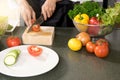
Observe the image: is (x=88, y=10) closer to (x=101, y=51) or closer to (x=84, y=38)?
(x=84, y=38)

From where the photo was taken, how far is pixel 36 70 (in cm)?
101

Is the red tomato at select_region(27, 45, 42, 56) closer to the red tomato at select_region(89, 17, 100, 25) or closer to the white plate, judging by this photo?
the white plate

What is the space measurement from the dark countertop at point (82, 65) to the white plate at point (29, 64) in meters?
0.02

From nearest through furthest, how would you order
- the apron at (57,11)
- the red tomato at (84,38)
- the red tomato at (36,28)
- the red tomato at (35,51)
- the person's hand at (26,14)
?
the red tomato at (35,51), the red tomato at (84,38), the red tomato at (36,28), the person's hand at (26,14), the apron at (57,11)

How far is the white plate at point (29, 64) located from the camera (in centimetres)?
100

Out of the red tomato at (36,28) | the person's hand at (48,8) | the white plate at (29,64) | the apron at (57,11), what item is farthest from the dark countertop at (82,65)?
the apron at (57,11)

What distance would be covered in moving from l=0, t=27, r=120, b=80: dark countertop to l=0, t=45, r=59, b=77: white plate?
2cm

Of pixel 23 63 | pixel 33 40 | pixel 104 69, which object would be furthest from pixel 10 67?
pixel 104 69

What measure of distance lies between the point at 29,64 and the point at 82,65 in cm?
24

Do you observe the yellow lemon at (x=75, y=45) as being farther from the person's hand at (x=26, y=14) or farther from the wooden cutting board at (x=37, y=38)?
the person's hand at (x=26, y=14)

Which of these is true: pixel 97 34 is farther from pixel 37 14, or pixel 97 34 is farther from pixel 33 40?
pixel 37 14

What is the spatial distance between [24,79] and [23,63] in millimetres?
120

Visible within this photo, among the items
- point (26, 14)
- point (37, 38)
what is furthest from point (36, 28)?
point (26, 14)

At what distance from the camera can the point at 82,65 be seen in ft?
3.58
